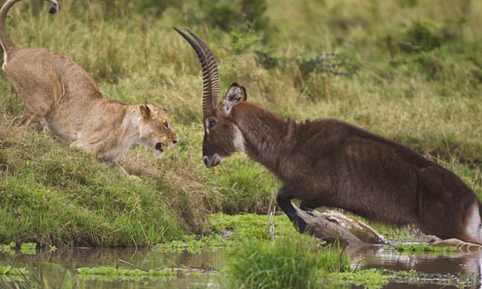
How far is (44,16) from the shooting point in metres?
16.4

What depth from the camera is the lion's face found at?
10.5 m

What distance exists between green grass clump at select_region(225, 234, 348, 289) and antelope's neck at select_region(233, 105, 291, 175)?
228cm

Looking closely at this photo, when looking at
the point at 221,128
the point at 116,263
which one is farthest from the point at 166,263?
the point at 221,128

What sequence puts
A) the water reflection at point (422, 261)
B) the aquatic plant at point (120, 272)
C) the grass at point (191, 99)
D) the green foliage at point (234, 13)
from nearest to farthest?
the aquatic plant at point (120, 272) < the water reflection at point (422, 261) < the grass at point (191, 99) < the green foliage at point (234, 13)

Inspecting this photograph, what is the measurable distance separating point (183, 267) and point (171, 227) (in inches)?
64.9

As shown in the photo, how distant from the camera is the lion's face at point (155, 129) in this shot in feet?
34.4

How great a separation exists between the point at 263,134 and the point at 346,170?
0.86m

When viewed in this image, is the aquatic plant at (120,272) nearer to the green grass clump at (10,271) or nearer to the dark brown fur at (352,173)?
the green grass clump at (10,271)

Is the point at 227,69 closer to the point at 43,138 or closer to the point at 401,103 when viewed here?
the point at 401,103

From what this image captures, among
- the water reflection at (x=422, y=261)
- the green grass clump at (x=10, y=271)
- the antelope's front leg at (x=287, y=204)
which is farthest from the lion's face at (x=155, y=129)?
the green grass clump at (x=10, y=271)

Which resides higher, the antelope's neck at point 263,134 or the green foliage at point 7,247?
the antelope's neck at point 263,134

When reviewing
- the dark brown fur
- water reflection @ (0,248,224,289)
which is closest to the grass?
water reflection @ (0,248,224,289)

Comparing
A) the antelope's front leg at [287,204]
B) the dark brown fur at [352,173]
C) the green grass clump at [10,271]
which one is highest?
the dark brown fur at [352,173]

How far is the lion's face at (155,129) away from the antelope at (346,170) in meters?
1.27
